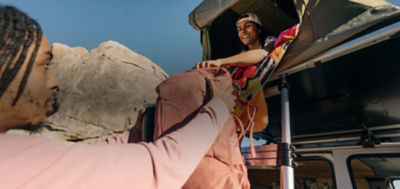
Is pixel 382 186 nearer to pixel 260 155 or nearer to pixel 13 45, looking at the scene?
pixel 260 155

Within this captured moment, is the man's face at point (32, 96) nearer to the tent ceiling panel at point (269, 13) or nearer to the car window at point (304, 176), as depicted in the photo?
the tent ceiling panel at point (269, 13)

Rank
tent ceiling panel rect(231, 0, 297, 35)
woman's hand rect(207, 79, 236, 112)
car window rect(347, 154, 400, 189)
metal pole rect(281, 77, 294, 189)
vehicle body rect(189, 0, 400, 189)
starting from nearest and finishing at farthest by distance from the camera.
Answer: woman's hand rect(207, 79, 236, 112) → metal pole rect(281, 77, 294, 189) → vehicle body rect(189, 0, 400, 189) → tent ceiling panel rect(231, 0, 297, 35) → car window rect(347, 154, 400, 189)

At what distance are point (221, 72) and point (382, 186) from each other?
9.79 feet

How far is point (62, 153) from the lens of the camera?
43 centimetres

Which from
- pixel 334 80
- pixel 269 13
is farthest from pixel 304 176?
pixel 269 13

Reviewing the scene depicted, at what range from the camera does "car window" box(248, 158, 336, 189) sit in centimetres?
264

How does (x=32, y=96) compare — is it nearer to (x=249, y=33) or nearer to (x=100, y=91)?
(x=249, y=33)

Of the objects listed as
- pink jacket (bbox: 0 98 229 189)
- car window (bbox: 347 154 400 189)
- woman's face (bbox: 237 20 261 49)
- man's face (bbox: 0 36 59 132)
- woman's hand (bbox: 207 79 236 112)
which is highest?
woman's face (bbox: 237 20 261 49)

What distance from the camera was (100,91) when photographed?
12188 mm

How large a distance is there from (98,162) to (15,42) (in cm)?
42

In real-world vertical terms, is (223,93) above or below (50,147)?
above

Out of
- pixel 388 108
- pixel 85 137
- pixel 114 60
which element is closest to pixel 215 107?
pixel 388 108

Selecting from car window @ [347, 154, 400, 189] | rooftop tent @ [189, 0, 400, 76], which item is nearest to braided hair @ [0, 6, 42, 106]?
rooftop tent @ [189, 0, 400, 76]

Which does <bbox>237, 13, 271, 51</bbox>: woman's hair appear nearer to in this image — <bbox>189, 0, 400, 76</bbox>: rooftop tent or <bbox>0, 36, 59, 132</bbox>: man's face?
<bbox>189, 0, 400, 76</bbox>: rooftop tent
